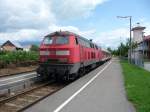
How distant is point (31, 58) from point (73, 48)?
70.5ft

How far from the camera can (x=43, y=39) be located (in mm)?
18359

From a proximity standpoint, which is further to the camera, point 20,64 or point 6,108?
point 20,64

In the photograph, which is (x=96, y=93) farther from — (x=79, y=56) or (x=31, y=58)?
(x=31, y=58)

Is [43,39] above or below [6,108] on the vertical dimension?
above

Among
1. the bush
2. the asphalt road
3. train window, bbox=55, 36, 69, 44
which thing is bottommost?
the asphalt road

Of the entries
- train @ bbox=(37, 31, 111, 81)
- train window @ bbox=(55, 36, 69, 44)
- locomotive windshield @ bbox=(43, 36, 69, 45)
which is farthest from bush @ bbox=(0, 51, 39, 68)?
train window @ bbox=(55, 36, 69, 44)

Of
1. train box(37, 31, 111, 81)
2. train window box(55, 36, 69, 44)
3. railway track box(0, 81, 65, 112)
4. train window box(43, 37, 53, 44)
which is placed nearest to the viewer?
railway track box(0, 81, 65, 112)

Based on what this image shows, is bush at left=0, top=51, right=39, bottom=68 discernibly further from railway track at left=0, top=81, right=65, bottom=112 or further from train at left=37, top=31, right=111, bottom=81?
railway track at left=0, top=81, right=65, bottom=112

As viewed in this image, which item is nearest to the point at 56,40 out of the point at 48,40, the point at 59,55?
the point at 48,40

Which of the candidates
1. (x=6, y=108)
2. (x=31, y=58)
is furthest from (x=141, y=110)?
(x=31, y=58)

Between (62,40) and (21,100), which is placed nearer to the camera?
(21,100)

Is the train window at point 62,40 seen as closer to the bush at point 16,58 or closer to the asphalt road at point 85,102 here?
the asphalt road at point 85,102

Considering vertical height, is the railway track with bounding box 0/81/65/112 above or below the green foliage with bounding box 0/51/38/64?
below

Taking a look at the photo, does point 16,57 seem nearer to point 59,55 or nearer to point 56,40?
point 56,40
